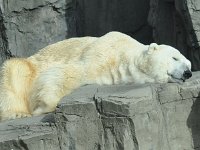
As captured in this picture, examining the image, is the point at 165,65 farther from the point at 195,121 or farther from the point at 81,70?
the point at 81,70

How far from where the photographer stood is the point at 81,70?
203 inches

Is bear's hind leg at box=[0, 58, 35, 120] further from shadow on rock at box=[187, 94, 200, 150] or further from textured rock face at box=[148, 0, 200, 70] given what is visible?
textured rock face at box=[148, 0, 200, 70]

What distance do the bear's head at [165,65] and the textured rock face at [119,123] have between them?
A: 322 millimetres

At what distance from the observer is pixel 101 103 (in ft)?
13.7

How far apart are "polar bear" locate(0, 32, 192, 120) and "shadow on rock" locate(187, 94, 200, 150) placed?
0.33 meters

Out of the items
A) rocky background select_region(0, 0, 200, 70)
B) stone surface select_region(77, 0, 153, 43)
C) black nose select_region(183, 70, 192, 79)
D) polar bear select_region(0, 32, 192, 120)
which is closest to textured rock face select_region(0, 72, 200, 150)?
black nose select_region(183, 70, 192, 79)

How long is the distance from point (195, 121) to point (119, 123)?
2.67 feet

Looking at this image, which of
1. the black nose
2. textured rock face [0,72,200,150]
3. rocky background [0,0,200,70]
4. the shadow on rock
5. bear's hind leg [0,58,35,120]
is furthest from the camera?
rocky background [0,0,200,70]

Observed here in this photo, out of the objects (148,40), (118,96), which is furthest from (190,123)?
(148,40)

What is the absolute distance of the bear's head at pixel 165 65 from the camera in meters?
4.90

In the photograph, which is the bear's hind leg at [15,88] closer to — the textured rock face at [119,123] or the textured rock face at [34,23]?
the textured rock face at [119,123]

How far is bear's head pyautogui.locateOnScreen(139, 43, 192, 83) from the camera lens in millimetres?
4898

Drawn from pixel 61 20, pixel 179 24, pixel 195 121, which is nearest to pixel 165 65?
pixel 195 121

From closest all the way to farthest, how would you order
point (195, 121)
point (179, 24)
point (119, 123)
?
point (119, 123) → point (195, 121) → point (179, 24)
